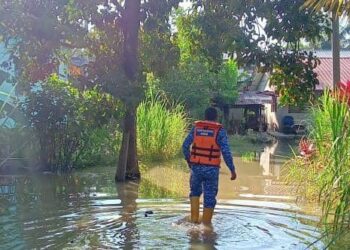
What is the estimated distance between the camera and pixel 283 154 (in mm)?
22750

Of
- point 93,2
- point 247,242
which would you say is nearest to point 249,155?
point 93,2

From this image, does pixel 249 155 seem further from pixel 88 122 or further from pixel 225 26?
pixel 225 26

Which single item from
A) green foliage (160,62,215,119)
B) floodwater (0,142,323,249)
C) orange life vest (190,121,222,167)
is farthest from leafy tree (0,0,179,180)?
green foliage (160,62,215,119)

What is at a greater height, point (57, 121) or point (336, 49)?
point (336, 49)

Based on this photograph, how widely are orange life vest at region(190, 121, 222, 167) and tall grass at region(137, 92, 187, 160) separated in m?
8.82

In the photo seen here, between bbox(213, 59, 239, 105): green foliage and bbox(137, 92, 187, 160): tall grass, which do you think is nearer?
bbox(137, 92, 187, 160): tall grass

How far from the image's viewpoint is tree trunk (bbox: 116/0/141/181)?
1335cm

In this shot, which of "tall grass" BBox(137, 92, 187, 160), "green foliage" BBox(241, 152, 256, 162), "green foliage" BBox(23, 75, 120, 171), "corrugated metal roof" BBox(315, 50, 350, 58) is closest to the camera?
"green foliage" BBox(23, 75, 120, 171)

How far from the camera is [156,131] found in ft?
58.6

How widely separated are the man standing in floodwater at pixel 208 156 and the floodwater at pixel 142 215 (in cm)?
31

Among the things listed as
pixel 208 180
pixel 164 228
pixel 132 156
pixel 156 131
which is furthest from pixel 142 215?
pixel 156 131

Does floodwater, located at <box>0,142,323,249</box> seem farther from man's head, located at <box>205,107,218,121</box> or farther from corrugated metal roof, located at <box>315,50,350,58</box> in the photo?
corrugated metal roof, located at <box>315,50,350,58</box>

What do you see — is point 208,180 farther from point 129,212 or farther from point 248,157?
point 248,157

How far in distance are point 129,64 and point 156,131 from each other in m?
4.65
